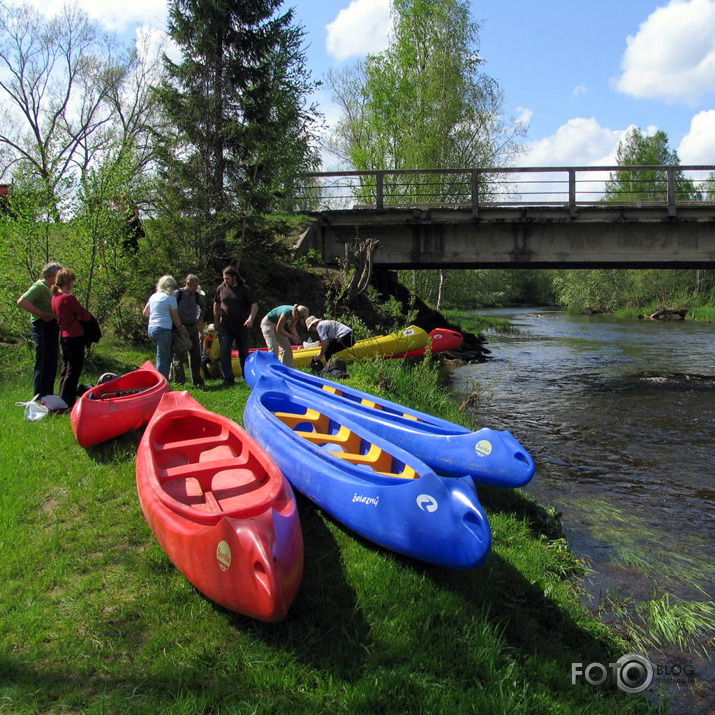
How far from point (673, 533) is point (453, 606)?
2865 millimetres

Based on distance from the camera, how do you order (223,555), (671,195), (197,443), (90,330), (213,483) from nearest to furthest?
(223,555), (213,483), (197,443), (90,330), (671,195)

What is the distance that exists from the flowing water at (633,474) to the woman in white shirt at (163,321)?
4728mm

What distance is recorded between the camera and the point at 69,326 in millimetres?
6289

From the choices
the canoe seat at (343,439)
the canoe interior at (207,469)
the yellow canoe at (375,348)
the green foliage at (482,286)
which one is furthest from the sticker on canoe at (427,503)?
the green foliage at (482,286)

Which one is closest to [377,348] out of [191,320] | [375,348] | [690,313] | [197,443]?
[375,348]

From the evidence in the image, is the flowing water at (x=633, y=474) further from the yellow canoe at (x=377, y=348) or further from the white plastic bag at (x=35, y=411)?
the white plastic bag at (x=35, y=411)

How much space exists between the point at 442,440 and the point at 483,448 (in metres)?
0.43

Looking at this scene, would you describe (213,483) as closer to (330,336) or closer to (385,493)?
(385,493)

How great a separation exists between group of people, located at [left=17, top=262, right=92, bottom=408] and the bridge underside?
382 inches

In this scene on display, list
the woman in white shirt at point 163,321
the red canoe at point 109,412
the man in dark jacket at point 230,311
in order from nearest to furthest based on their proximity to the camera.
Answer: the red canoe at point 109,412 → the woman in white shirt at point 163,321 → the man in dark jacket at point 230,311

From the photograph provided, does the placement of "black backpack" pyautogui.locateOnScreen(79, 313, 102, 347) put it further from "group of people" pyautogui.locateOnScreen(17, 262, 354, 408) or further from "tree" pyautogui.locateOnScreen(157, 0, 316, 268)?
"tree" pyautogui.locateOnScreen(157, 0, 316, 268)

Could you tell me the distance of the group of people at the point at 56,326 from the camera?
20.5 ft

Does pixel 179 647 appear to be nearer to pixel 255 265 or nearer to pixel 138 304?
pixel 138 304

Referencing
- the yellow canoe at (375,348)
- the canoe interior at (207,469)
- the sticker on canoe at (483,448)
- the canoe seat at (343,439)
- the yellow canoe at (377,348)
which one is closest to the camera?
the canoe interior at (207,469)
